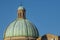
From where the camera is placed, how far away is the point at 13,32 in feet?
228

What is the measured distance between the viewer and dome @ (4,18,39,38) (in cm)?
6938

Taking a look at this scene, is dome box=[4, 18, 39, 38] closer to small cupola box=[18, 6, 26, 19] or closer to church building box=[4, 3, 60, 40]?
church building box=[4, 3, 60, 40]

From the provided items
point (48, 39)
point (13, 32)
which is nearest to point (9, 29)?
point (13, 32)

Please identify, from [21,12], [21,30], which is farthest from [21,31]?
[21,12]

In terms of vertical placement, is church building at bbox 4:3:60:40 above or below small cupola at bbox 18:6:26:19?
below

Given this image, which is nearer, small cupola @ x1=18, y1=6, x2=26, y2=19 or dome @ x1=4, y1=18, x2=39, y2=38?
dome @ x1=4, y1=18, x2=39, y2=38

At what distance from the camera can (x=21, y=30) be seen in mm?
69688

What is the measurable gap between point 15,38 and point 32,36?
3167 mm

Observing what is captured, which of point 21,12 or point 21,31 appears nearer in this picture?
point 21,31

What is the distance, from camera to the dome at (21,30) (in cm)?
6938

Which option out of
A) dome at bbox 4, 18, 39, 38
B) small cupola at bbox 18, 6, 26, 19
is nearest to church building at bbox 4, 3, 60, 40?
dome at bbox 4, 18, 39, 38

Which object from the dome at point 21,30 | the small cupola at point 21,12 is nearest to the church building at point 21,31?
the dome at point 21,30

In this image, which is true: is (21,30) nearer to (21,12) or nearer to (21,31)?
(21,31)

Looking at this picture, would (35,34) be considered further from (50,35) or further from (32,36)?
(50,35)
